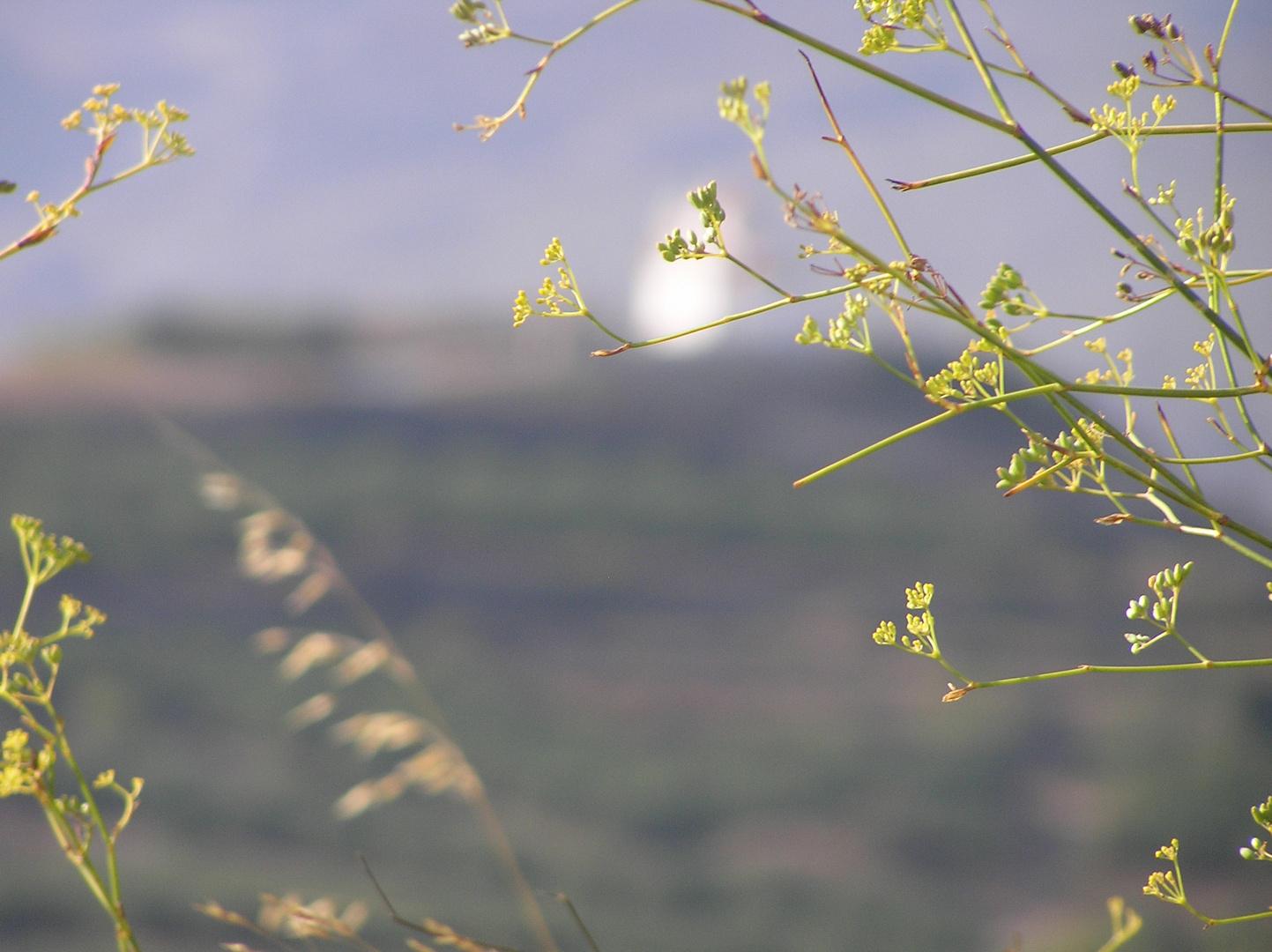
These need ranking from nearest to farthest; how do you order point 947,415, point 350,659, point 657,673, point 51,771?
point 947,415 → point 51,771 → point 350,659 → point 657,673

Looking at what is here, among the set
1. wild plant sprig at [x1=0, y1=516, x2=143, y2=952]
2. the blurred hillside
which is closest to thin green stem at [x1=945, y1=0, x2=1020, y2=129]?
wild plant sprig at [x1=0, y1=516, x2=143, y2=952]

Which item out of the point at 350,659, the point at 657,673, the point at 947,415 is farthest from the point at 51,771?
the point at 657,673

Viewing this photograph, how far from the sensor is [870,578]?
2716 centimetres

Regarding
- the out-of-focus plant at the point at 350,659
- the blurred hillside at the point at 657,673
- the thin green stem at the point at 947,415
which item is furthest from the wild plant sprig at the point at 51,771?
the blurred hillside at the point at 657,673

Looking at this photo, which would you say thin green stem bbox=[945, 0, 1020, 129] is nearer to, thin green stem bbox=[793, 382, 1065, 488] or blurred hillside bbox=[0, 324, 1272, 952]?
thin green stem bbox=[793, 382, 1065, 488]

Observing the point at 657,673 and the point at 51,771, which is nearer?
the point at 51,771

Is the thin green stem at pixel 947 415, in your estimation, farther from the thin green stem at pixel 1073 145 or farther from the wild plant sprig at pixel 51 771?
the wild plant sprig at pixel 51 771

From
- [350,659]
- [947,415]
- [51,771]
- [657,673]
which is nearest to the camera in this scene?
[947,415]

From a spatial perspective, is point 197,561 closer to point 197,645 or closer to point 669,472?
point 197,645

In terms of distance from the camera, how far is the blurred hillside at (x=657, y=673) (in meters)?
14.7

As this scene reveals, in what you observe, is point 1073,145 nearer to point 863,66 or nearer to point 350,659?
point 863,66

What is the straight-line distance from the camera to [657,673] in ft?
82.5

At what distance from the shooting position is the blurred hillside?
14688mm

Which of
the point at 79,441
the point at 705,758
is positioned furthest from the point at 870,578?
the point at 79,441
